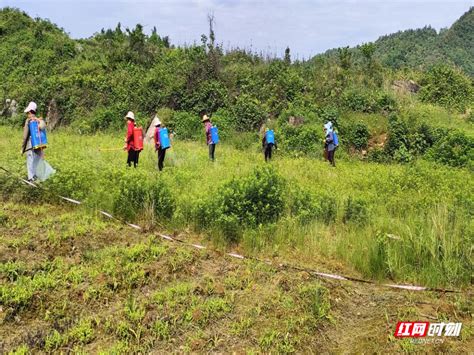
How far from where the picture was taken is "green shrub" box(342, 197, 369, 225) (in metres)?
6.52

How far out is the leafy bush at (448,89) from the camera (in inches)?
731

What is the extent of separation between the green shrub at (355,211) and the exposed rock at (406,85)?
581 inches

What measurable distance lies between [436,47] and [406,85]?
1153 inches

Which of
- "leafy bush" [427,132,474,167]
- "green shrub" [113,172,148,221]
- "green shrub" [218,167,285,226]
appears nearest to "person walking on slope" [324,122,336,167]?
"leafy bush" [427,132,474,167]

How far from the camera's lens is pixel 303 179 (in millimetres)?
10078

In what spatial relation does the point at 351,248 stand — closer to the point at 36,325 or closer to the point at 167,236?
the point at 167,236

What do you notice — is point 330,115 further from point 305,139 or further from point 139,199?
point 139,199

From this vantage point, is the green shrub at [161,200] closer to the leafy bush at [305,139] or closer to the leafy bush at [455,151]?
the leafy bush at [305,139]

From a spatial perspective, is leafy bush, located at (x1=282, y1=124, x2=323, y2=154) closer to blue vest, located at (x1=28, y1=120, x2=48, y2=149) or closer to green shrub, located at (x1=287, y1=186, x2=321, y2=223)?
green shrub, located at (x1=287, y1=186, x2=321, y2=223)

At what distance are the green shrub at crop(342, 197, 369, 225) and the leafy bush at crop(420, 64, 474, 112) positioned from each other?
14.1 m

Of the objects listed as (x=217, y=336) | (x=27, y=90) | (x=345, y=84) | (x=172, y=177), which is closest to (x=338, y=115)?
(x=345, y=84)

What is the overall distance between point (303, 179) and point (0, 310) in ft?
24.2

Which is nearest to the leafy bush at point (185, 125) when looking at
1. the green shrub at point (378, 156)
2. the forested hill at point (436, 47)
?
the green shrub at point (378, 156)

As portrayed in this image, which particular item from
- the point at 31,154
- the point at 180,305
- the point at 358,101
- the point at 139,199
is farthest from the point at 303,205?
the point at 358,101
